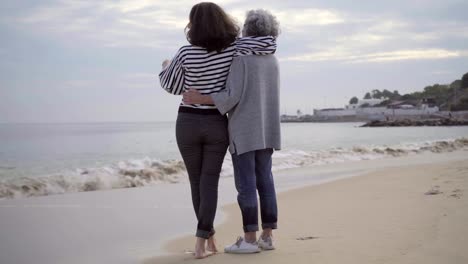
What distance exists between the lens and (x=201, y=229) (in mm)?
3301

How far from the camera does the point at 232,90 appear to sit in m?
3.17

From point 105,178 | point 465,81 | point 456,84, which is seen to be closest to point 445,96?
point 456,84

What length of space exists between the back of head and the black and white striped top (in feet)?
0.18

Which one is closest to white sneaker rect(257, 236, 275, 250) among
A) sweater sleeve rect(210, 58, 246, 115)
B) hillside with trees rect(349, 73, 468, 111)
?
sweater sleeve rect(210, 58, 246, 115)

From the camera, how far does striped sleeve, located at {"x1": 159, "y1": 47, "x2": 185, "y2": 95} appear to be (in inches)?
128

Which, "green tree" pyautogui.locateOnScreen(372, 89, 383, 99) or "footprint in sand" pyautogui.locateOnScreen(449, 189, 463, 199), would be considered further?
"green tree" pyautogui.locateOnScreen(372, 89, 383, 99)

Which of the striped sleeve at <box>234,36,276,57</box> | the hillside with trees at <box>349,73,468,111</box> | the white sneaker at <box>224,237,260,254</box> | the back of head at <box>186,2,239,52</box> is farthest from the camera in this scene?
the hillside with trees at <box>349,73,468,111</box>

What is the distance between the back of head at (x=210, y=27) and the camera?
3109mm

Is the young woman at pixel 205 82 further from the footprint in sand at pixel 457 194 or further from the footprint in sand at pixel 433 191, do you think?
the footprint in sand at pixel 433 191

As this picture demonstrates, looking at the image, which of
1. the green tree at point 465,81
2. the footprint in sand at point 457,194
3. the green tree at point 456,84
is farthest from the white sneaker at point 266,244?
the green tree at point 456,84

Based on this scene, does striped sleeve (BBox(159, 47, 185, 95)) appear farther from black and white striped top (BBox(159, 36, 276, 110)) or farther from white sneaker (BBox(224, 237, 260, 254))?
white sneaker (BBox(224, 237, 260, 254))

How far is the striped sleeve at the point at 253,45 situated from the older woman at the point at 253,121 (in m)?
0.04

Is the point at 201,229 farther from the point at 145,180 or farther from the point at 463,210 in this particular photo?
the point at 145,180

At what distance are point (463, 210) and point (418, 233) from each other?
896 millimetres
